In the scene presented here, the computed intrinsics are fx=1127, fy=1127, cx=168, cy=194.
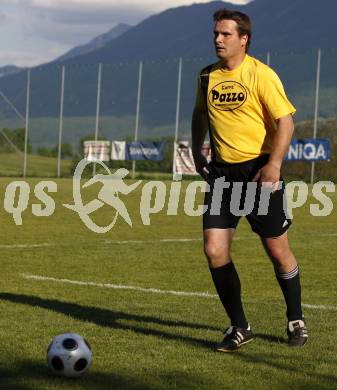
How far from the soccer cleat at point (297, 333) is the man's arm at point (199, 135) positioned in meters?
1.24

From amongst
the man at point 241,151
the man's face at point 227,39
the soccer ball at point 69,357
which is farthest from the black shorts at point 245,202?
the soccer ball at point 69,357

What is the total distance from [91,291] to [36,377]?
5079 mm

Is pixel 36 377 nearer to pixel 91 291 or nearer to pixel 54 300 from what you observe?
pixel 54 300

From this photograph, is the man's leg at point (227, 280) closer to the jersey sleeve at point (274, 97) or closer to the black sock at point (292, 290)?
the black sock at point (292, 290)

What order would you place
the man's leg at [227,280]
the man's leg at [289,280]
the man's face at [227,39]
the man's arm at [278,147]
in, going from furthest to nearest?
the man's leg at [289,280] → the man's leg at [227,280] → the man's face at [227,39] → the man's arm at [278,147]

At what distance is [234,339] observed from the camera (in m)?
7.82

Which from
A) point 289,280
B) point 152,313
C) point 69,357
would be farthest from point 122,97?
point 69,357

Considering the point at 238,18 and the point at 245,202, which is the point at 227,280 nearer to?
the point at 245,202

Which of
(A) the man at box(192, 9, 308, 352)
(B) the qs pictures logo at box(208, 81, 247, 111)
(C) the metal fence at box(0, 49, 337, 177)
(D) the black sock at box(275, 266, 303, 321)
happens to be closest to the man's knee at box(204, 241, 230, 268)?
(A) the man at box(192, 9, 308, 352)

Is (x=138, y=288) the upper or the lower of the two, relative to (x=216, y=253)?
lower

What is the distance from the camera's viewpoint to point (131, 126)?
324ft

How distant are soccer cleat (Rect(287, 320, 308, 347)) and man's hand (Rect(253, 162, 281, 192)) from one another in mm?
996

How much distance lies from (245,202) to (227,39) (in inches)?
45.0

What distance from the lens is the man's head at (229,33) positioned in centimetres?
778
